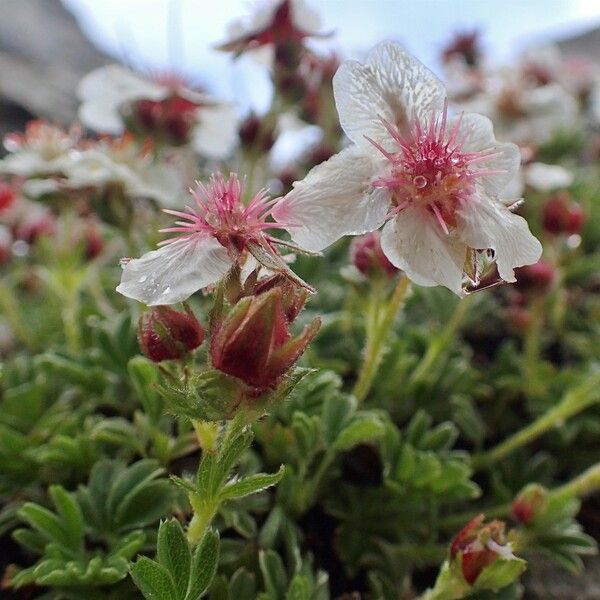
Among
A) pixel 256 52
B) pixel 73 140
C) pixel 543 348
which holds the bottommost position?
pixel 543 348

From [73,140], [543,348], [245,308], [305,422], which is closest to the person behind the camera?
[245,308]

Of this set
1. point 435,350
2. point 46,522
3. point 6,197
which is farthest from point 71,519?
point 6,197

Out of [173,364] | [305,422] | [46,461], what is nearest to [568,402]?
[305,422]

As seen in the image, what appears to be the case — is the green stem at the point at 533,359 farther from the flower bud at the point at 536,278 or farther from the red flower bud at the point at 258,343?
the red flower bud at the point at 258,343

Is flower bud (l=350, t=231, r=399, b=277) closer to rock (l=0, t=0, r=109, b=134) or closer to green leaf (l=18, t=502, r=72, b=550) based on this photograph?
green leaf (l=18, t=502, r=72, b=550)

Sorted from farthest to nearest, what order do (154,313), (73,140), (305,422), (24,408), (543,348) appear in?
(543,348), (73,140), (24,408), (305,422), (154,313)

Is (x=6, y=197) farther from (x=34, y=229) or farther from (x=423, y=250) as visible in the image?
(x=423, y=250)

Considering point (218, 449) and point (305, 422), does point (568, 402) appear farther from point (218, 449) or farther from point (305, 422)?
point (218, 449)

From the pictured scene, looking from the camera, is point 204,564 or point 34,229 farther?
point 34,229
